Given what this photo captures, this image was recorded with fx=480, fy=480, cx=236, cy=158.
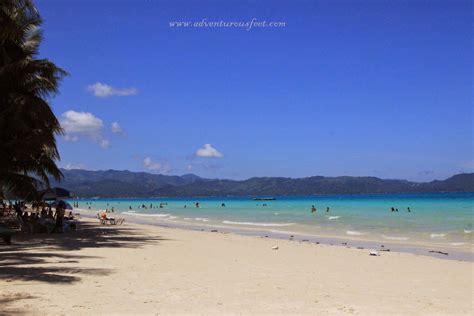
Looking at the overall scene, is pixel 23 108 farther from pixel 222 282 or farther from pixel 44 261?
pixel 222 282

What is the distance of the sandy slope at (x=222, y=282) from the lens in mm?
6340

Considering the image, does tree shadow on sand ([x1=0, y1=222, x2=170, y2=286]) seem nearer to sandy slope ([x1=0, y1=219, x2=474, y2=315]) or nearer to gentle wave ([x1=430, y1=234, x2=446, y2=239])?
sandy slope ([x1=0, y1=219, x2=474, y2=315])

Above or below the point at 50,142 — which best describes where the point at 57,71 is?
above

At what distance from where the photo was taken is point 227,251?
45.4 feet

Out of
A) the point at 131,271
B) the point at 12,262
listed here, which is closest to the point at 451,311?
the point at 131,271

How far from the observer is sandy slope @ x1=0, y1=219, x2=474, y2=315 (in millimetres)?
6340

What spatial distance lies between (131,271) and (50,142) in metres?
10.0

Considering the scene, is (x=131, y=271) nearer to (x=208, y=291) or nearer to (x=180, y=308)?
(x=208, y=291)

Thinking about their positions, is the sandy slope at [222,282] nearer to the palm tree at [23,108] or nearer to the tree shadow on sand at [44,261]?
the tree shadow on sand at [44,261]

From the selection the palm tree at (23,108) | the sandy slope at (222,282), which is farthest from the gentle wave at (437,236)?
the palm tree at (23,108)

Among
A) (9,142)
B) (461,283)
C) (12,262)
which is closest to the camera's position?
(461,283)

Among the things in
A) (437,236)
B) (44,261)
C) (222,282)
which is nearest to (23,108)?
(44,261)

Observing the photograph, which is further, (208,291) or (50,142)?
(50,142)

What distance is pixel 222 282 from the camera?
8273mm
